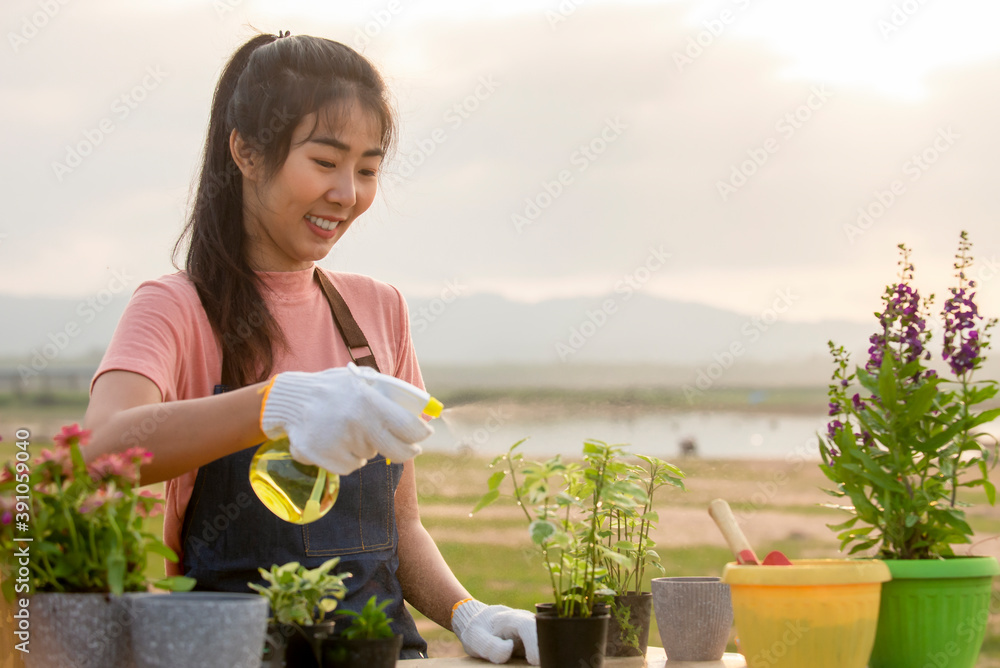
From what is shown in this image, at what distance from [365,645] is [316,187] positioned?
948mm

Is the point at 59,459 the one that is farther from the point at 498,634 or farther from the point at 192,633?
the point at 498,634

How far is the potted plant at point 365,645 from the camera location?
1117 millimetres

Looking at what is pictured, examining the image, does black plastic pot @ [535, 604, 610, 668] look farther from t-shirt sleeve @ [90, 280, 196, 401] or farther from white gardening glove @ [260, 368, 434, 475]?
t-shirt sleeve @ [90, 280, 196, 401]

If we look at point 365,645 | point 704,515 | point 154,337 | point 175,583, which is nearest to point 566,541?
point 365,645

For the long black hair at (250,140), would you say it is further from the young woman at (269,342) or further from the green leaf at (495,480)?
the green leaf at (495,480)

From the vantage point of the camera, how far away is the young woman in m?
1.49

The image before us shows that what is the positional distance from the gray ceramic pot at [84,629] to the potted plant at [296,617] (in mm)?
Result: 163

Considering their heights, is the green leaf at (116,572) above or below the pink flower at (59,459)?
below

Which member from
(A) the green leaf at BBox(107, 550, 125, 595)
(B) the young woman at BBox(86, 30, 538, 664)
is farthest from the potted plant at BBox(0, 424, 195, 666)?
(B) the young woman at BBox(86, 30, 538, 664)

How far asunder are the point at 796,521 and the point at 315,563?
640 inches

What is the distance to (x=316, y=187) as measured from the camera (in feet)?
5.74

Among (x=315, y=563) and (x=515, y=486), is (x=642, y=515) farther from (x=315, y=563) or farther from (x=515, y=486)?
(x=315, y=563)

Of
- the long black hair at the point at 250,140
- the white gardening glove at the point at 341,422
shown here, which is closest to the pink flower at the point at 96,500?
the white gardening glove at the point at 341,422

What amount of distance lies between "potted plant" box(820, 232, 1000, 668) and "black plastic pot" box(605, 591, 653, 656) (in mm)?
352
